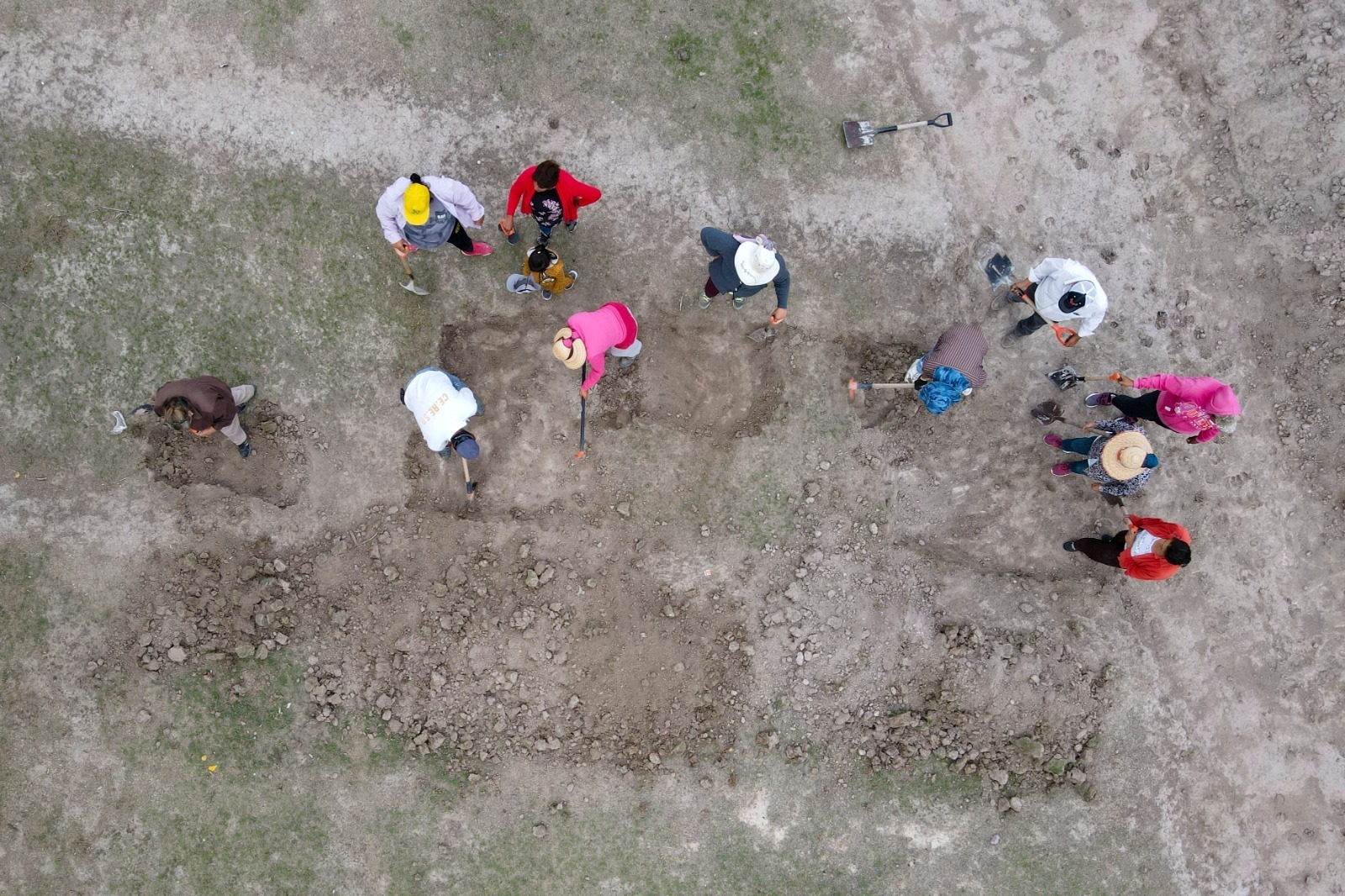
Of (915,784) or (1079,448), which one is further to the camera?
(915,784)

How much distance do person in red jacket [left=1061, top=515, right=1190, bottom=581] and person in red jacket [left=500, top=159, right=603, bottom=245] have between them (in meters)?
5.96

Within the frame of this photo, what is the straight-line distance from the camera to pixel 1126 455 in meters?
6.51

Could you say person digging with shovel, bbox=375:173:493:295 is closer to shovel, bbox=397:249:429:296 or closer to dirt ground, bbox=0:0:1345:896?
shovel, bbox=397:249:429:296

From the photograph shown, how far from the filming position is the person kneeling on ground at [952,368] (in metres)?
6.60

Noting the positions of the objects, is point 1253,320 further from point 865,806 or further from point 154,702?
point 154,702

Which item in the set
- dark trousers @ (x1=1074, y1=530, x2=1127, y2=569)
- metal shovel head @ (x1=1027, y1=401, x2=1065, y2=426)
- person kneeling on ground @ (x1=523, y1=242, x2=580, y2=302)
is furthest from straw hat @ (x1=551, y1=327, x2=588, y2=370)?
dark trousers @ (x1=1074, y1=530, x2=1127, y2=569)

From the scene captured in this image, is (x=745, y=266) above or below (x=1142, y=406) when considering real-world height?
above

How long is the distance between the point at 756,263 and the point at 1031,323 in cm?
323

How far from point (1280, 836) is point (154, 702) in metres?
11.7

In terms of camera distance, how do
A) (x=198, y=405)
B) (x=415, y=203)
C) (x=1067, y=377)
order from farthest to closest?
(x=1067, y=377)
(x=198, y=405)
(x=415, y=203)

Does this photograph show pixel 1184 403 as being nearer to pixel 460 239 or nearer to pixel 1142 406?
pixel 1142 406

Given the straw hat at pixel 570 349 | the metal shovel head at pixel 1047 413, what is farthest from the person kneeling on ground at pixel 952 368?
the straw hat at pixel 570 349

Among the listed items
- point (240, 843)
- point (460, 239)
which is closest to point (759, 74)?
point (460, 239)

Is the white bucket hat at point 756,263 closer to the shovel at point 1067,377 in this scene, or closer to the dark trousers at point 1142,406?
the shovel at point 1067,377
